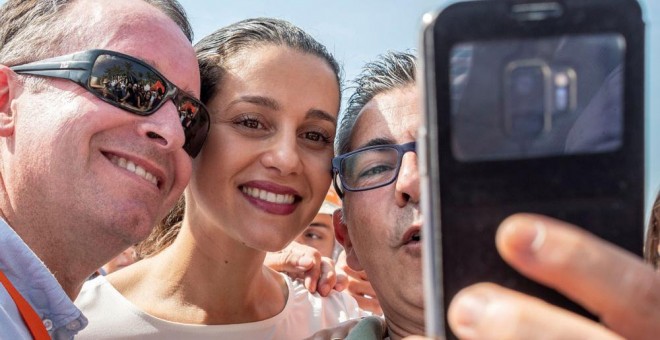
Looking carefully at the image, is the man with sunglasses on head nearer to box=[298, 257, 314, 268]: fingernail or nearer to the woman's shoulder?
the woman's shoulder

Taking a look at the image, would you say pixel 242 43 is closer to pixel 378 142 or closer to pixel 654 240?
pixel 378 142

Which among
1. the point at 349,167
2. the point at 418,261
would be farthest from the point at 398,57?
the point at 418,261

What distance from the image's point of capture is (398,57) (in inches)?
104

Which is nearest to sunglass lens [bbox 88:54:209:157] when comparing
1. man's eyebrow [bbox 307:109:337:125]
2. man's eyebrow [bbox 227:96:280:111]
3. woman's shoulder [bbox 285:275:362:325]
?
man's eyebrow [bbox 227:96:280:111]

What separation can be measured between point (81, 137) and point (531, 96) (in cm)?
160

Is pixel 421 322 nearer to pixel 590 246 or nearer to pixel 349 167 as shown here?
pixel 349 167

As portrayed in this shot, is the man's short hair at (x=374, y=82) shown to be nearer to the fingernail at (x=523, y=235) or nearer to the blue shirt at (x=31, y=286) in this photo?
the blue shirt at (x=31, y=286)

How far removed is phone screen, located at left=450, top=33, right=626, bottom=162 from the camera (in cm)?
99

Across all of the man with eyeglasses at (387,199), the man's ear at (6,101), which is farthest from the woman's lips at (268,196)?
the man's ear at (6,101)

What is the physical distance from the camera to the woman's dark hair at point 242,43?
8.66 feet

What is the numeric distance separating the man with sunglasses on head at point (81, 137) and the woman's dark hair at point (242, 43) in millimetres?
335

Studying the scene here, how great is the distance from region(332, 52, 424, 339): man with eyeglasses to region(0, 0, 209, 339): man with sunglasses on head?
684 millimetres

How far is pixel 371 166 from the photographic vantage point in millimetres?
2248

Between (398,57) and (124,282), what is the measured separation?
1692mm
